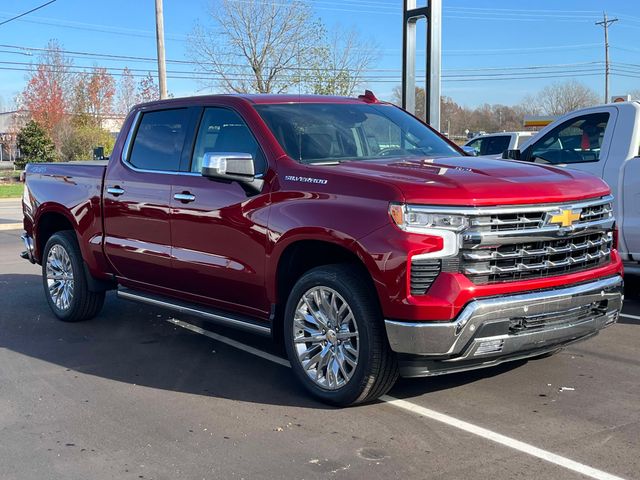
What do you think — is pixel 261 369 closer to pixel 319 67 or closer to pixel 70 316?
pixel 70 316

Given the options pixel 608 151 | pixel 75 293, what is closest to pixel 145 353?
pixel 75 293

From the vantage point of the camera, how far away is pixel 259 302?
205 inches

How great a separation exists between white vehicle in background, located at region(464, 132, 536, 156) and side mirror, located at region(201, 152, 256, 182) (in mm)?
13717

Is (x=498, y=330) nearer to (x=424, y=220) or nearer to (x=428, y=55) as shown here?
(x=424, y=220)

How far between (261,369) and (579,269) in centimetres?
245

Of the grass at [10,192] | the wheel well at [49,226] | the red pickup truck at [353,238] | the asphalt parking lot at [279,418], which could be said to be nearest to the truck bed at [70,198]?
the wheel well at [49,226]

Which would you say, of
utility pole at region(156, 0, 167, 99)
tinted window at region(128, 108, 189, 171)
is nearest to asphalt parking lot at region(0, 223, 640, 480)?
tinted window at region(128, 108, 189, 171)

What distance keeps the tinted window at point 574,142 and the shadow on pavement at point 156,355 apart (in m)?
3.27

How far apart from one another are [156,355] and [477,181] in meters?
3.16

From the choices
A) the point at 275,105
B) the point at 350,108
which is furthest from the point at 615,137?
the point at 275,105

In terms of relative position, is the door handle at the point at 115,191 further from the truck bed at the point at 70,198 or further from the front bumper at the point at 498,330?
the front bumper at the point at 498,330

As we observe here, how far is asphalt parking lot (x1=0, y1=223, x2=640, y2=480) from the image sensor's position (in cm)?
385

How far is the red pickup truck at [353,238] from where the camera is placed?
418cm

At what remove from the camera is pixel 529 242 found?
4.36m
